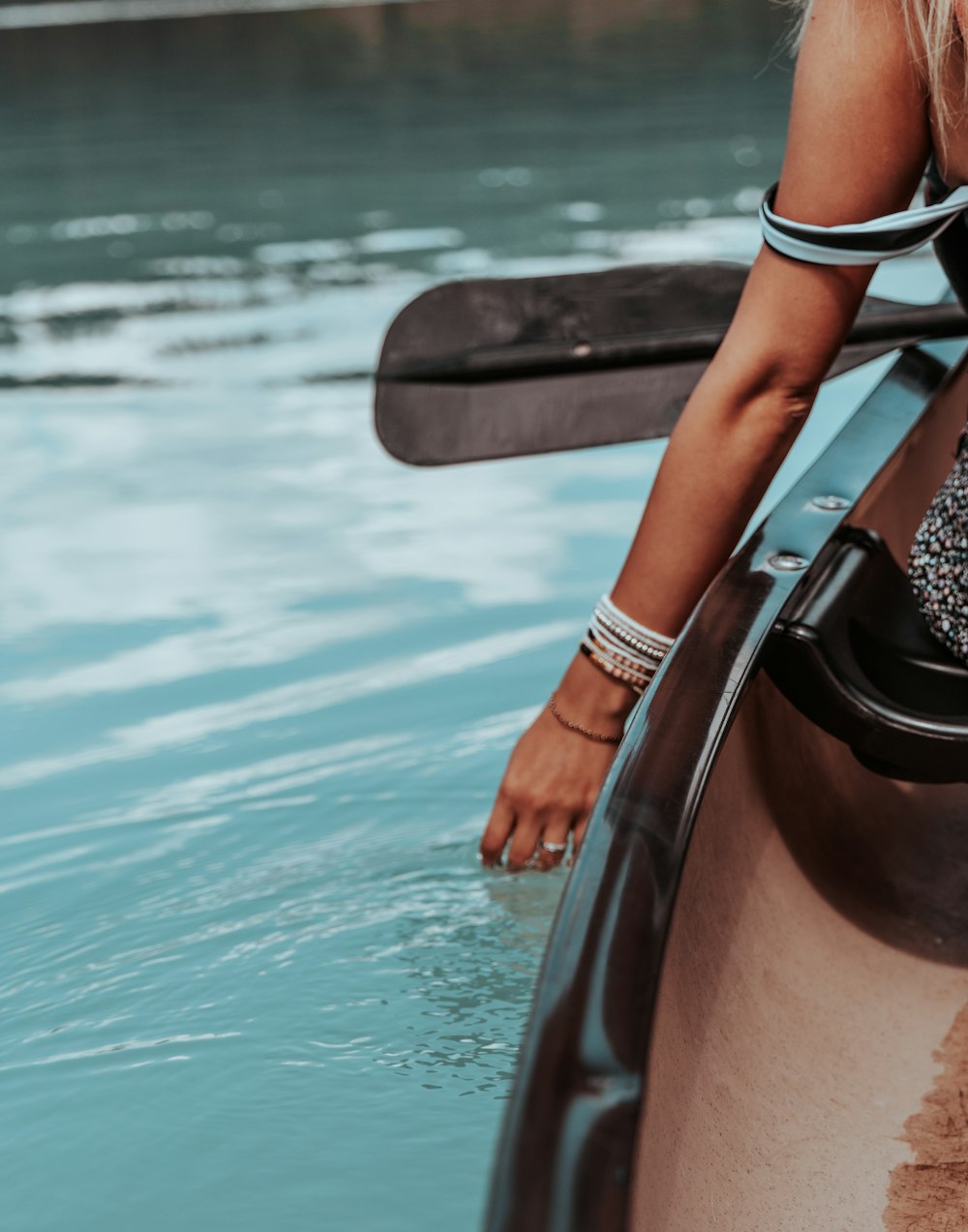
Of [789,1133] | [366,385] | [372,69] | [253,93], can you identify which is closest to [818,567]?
[789,1133]

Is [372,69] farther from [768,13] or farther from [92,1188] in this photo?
[92,1188]

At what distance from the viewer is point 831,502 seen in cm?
139

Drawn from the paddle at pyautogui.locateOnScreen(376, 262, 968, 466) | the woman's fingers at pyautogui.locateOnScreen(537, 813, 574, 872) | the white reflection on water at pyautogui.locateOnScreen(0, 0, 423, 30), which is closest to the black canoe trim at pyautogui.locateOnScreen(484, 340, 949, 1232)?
the woman's fingers at pyautogui.locateOnScreen(537, 813, 574, 872)

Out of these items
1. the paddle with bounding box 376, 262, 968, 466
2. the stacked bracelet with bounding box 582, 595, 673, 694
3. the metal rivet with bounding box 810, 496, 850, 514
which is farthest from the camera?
the paddle with bounding box 376, 262, 968, 466

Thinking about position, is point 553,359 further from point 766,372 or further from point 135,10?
point 135,10

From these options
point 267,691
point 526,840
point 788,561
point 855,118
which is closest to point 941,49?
point 855,118

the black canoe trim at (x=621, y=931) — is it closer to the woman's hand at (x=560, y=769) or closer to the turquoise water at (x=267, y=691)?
the woman's hand at (x=560, y=769)

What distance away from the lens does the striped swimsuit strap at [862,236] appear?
112 centimetres

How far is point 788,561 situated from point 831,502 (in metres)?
0.16

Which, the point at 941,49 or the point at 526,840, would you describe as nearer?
the point at 941,49

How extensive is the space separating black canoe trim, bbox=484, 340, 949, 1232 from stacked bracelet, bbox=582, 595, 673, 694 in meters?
0.07

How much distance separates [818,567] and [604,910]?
1.79 ft

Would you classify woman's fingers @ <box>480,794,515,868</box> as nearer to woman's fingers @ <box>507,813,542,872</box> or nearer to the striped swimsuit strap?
woman's fingers @ <box>507,813,542,872</box>

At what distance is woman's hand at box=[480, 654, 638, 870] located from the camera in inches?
49.5
